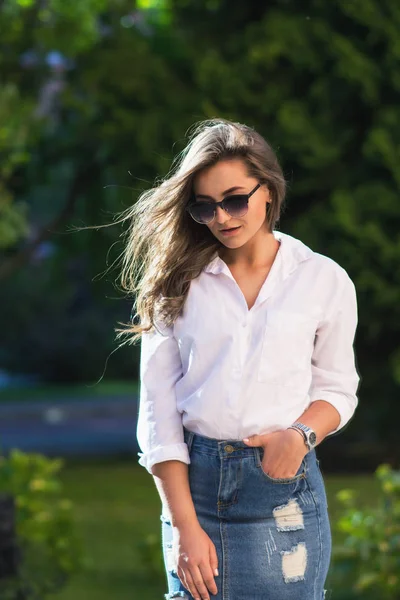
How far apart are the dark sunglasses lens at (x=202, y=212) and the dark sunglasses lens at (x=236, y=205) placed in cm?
4

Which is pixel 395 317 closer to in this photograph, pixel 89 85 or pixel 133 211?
pixel 89 85

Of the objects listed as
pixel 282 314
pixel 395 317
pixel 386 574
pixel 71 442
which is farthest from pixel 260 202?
pixel 71 442

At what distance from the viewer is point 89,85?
12.4 metres

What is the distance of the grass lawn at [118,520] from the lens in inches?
283

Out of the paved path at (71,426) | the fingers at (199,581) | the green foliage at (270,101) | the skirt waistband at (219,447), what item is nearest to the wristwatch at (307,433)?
the skirt waistband at (219,447)

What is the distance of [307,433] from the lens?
8.38 feet

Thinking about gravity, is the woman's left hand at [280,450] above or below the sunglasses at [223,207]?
below

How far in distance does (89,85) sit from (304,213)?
2.93m

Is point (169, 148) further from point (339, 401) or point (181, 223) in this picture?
point (339, 401)

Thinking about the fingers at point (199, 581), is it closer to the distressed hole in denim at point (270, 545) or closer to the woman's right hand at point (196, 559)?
the woman's right hand at point (196, 559)

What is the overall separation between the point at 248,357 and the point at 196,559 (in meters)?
0.46

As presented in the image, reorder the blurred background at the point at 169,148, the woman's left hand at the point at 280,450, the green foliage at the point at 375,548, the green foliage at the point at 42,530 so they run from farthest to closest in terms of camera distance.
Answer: the blurred background at the point at 169,148 < the green foliage at the point at 42,530 < the green foliage at the point at 375,548 < the woman's left hand at the point at 280,450

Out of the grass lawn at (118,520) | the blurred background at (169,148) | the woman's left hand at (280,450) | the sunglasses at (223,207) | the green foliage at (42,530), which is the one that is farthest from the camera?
the blurred background at (169,148)

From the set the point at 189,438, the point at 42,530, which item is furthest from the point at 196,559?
the point at 42,530
